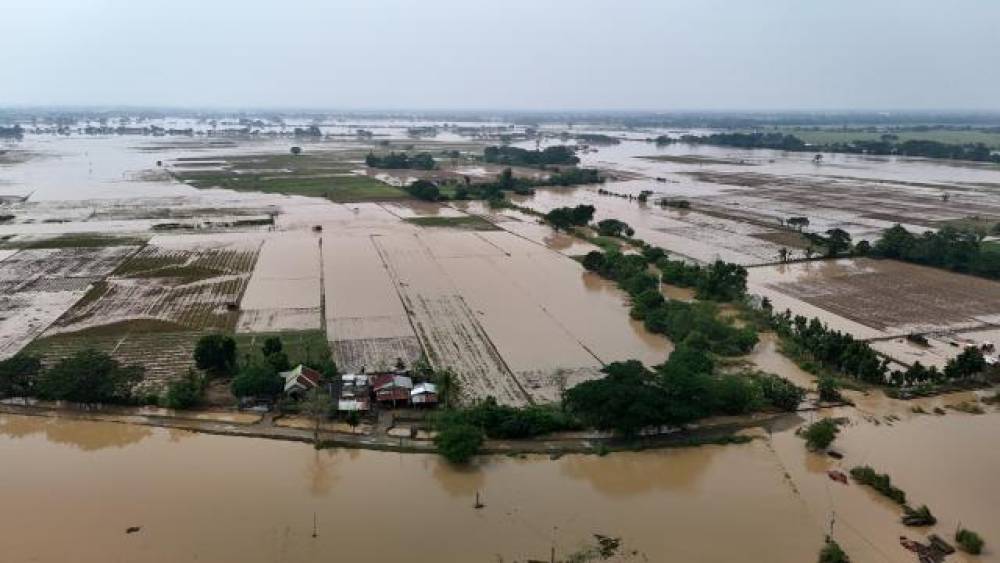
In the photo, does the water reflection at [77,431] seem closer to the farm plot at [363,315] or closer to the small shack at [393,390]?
the small shack at [393,390]

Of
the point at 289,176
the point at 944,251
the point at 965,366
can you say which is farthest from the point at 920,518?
the point at 289,176

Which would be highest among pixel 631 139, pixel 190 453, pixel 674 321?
pixel 631 139

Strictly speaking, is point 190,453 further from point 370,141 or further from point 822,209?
point 370,141

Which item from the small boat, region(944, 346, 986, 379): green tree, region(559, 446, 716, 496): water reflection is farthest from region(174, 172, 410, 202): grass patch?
the small boat

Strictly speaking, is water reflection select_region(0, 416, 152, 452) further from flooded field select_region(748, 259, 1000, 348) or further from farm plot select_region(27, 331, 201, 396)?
flooded field select_region(748, 259, 1000, 348)

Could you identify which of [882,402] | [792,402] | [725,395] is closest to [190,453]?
[725,395]

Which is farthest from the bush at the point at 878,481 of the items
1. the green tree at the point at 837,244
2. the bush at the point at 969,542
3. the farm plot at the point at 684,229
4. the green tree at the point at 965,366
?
the green tree at the point at 837,244

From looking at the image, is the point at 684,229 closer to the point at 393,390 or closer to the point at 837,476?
the point at 837,476
